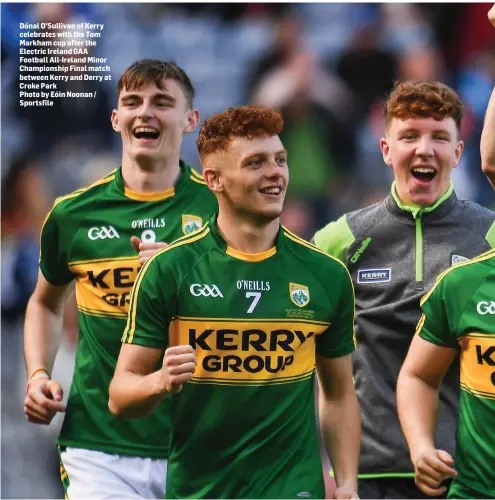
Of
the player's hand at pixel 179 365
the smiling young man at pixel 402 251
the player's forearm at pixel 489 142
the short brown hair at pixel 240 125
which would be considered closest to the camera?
the player's forearm at pixel 489 142

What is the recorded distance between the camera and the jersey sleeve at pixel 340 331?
4.68 meters

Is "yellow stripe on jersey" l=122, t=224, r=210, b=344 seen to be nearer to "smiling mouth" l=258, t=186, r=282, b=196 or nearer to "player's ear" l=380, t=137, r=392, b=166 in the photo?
"smiling mouth" l=258, t=186, r=282, b=196

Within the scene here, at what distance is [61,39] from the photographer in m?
8.98

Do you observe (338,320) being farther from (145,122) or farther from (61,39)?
(61,39)

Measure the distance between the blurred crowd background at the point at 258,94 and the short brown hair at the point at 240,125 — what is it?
382 cm

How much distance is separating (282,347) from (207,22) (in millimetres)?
5664

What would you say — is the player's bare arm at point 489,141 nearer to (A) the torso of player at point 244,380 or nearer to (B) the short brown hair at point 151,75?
(A) the torso of player at point 244,380

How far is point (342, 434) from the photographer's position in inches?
183

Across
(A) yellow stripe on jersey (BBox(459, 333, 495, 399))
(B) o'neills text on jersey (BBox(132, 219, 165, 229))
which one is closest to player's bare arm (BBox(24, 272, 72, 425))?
(B) o'neills text on jersey (BBox(132, 219, 165, 229))

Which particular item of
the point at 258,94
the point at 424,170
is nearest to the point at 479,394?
the point at 424,170

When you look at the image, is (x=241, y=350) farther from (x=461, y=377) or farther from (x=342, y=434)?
(x=461, y=377)

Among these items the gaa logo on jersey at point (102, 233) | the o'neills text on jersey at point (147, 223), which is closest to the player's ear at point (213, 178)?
the o'neills text on jersey at point (147, 223)

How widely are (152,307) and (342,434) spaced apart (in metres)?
0.88

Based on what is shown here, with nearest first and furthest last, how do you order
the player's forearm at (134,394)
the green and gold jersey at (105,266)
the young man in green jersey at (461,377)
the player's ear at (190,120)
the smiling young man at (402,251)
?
the player's forearm at (134,394), the young man in green jersey at (461,377), the green and gold jersey at (105,266), the smiling young man at (402,251), the player's ear at (190,120)
